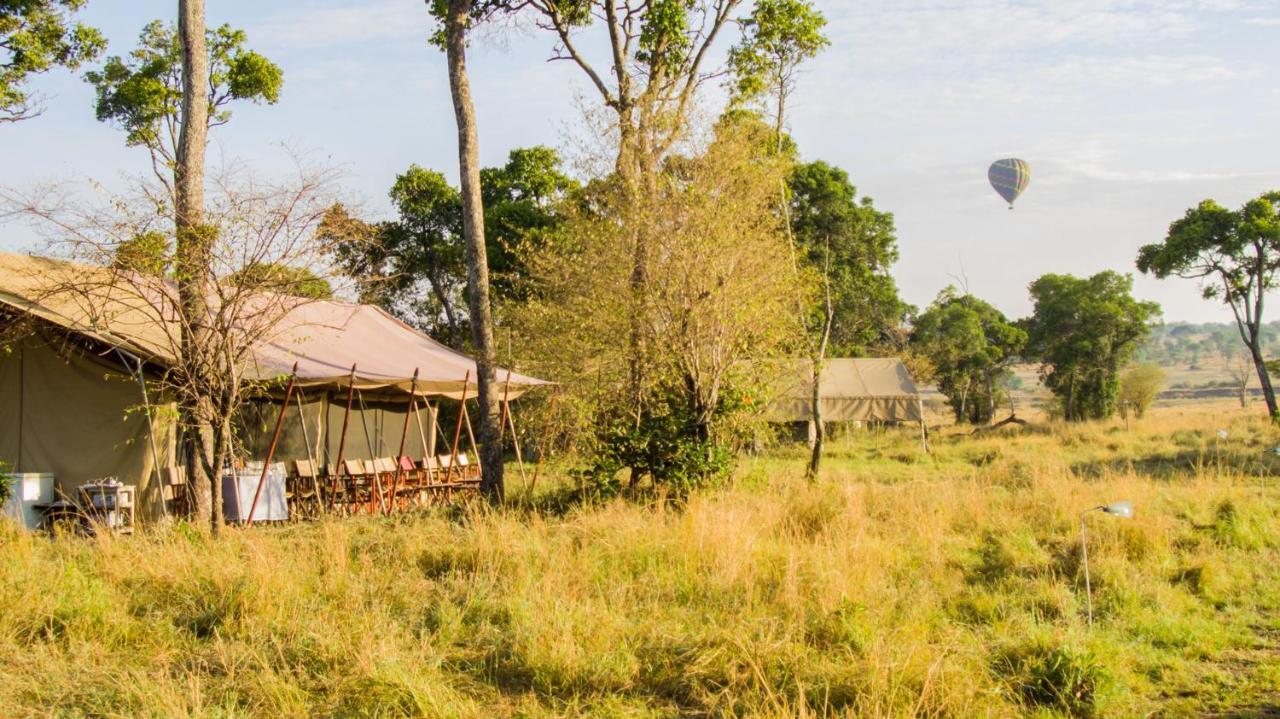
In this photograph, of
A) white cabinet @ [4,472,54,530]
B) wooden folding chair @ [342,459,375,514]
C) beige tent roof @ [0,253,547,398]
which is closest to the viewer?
beige tent roof @ [0,253,547,398]

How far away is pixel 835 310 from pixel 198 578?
28.8 m

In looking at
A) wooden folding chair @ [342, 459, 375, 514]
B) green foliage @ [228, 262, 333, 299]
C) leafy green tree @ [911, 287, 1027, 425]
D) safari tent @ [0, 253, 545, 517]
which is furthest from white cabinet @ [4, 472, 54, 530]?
leafy green tree @ [911, 287, 1027, 425]

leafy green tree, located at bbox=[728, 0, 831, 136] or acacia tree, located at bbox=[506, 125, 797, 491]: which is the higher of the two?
leafy green tree, located at bbox=[728, 0, 831, 136]

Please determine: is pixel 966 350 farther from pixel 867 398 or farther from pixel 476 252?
pixel 476 252

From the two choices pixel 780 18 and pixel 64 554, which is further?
pixel 780 18

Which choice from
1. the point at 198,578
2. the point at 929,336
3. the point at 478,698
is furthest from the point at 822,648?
the point at 929,336

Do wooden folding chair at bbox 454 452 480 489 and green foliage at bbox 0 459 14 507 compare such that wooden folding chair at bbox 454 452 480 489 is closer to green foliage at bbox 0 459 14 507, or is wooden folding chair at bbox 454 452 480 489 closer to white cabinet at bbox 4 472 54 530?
white cabinet at bbox 4 472 54 530

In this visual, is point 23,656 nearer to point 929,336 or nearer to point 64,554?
point 64,554

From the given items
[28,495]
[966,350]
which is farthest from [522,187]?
[966,350]

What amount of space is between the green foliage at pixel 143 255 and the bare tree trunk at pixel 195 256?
0.14 metres

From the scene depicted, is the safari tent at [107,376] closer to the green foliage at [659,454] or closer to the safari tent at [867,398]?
the green foliage at [659,454]

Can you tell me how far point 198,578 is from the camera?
633 centimetres

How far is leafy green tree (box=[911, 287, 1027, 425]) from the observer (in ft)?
125

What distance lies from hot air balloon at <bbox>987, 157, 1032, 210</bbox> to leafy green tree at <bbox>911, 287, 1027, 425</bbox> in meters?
9.23
